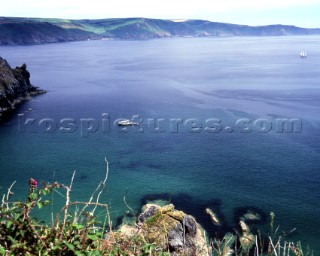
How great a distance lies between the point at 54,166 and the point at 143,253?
60.3 m

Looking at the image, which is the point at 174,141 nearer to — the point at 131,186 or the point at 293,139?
the point at 131,186

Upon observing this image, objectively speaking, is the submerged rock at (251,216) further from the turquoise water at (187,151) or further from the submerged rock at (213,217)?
the submerged rock at (213,217)

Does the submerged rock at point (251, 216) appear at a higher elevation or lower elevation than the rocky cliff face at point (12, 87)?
lower

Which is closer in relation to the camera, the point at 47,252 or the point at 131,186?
the point at 47,252

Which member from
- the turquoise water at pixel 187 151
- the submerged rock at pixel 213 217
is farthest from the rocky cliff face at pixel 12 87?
the submerged rock at pixel 213 217

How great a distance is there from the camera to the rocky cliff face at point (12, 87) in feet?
335

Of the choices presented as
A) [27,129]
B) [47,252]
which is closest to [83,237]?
[47,252]

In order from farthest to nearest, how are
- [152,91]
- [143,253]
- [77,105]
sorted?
[152,91] → [77,105] → [143,253]

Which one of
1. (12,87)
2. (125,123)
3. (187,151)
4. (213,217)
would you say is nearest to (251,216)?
(213,217)

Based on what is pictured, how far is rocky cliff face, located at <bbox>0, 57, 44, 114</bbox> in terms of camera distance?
102000mm

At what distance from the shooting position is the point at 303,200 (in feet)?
167

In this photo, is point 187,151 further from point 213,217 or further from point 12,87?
point 12,87

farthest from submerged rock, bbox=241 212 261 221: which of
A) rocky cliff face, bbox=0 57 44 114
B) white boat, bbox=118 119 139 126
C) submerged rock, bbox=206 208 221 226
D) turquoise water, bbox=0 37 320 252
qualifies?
rocky cliff face, bbox=0 57 44 114

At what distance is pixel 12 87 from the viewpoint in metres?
109
